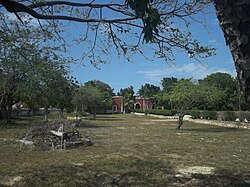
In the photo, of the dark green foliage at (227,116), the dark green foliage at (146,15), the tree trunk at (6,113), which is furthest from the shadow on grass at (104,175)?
the dark green foliage at (227,116)

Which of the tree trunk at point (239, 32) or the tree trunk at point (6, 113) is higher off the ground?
the tree trunk at point (239, 32)

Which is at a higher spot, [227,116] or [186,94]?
[186,94]

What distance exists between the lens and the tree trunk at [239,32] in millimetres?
2211

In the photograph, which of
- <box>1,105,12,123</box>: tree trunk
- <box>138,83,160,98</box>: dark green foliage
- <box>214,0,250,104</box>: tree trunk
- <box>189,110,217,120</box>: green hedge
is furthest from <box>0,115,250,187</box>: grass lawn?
<box>138,83,160,98</box>: dark green foliage

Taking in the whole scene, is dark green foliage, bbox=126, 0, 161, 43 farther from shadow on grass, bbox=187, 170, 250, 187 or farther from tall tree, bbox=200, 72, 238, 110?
tall tree, bbox=200, 72, 238, 110

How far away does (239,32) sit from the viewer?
2.25m

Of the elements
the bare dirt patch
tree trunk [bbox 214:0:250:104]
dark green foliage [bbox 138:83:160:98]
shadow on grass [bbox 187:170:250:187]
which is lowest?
shadow on grass [bbox 187:170:250:187]

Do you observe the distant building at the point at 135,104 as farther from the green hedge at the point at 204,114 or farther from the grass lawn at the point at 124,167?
the grass lawn at the point at 124,167

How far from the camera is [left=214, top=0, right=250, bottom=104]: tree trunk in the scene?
2.21 metres

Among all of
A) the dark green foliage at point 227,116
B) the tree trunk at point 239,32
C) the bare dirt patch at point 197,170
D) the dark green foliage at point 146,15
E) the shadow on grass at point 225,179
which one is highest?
the dark green foliage at point 146,15

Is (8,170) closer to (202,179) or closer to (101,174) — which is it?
(101,174)

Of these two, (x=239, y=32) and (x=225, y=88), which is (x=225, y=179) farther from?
(x=225, y=88)

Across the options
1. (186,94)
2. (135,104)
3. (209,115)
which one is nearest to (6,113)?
(186,94)

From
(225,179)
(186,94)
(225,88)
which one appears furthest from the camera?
(225,88)
